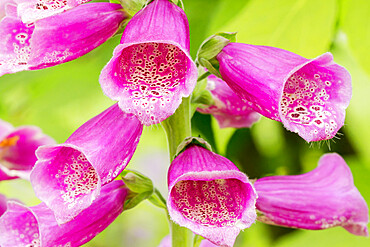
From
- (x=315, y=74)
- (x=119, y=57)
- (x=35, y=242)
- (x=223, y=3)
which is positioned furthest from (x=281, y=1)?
(x=35, y=242)

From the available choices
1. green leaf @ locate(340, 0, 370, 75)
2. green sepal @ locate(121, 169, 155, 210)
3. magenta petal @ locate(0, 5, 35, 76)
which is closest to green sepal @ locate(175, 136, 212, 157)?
green sepal @ locate(121, 169, 155, 210)

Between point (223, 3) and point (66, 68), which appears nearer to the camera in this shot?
point (223, 3)

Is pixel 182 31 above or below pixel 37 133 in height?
above

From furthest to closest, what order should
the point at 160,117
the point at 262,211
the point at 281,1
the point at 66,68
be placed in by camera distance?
the point at 66,68
the point at 281,1
the point at 262,211
the point at 160,117

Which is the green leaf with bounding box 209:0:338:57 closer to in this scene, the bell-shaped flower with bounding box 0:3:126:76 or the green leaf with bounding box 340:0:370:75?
the green leaf with bounding box 340:0:370:75

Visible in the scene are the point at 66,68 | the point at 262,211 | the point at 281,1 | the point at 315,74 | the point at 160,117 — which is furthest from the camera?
the point at 66,68

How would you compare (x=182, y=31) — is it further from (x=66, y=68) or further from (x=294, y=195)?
(x=66, y=68)

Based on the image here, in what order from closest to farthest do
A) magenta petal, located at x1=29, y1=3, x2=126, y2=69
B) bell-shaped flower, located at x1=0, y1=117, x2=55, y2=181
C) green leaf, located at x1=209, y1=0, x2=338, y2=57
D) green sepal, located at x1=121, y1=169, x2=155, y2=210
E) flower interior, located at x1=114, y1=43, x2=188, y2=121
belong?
flower interior, located at x1=114, y1=43, x2=188, y2=121, magenta petal, located at x1=29, y1=3, x2=126, y2=69, green sepal, located at x1=121, y1=169, x2=155, y2=210, green leaf, located at x1=209, y1=0, x2=338, y2=57, bell-shaped flower, located at x1=0, y1=117, x2=55, y2=181
